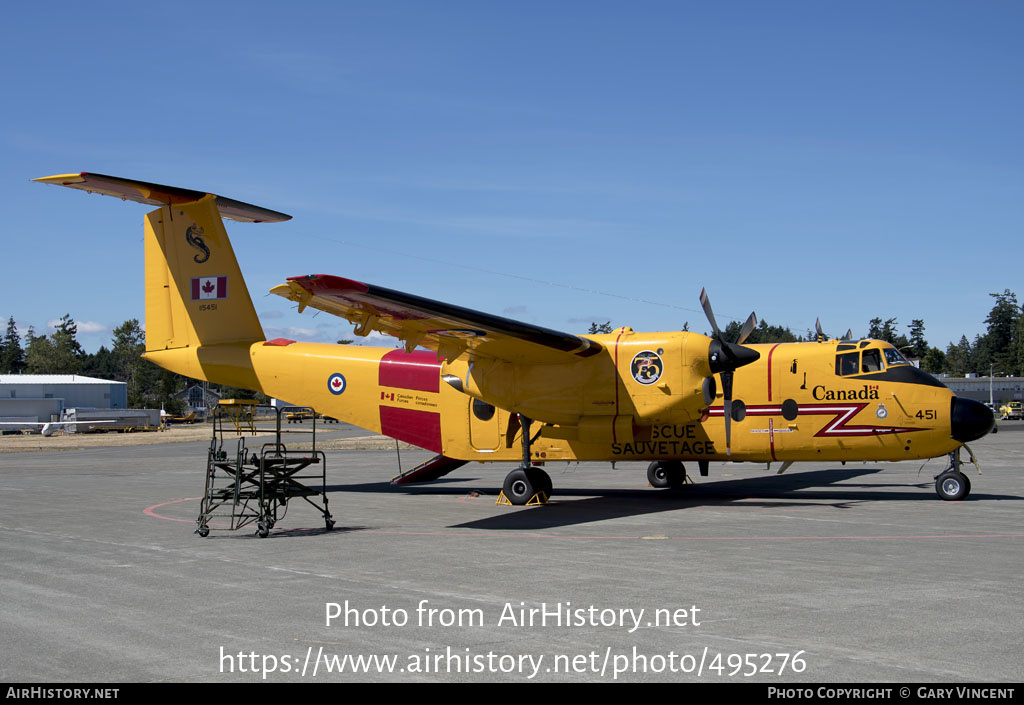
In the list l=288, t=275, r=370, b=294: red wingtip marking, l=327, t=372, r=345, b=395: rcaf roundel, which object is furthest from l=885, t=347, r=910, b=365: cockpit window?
l=327, t=372, r=345, b=395: rcaf roundel

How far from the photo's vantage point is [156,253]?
22109 mm

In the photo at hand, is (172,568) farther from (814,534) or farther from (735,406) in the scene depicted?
(735,406)

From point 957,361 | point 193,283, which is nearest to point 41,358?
point 193,283

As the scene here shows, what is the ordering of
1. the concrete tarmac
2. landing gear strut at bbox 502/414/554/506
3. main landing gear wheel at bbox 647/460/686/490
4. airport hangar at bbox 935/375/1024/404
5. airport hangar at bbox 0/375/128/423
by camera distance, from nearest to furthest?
the concrete tarmac, landing gear strut at bbox 502/414/554/506, main landing gear wheel at bbox 647/460/686/490, airport hangar at bbox 0/375/128/423, airport hangar at bbox 935/375/1024/404

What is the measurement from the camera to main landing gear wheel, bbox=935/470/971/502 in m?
18.6

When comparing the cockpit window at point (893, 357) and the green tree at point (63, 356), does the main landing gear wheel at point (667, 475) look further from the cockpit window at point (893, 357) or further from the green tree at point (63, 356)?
the green tree at point (63, 356)

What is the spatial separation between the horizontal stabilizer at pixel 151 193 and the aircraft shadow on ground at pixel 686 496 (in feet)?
25.5

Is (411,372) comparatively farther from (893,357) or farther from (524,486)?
(893,357)

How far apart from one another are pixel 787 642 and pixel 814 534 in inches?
288

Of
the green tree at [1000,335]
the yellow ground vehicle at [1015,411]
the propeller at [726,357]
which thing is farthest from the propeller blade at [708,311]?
the green tree at [1000,335]

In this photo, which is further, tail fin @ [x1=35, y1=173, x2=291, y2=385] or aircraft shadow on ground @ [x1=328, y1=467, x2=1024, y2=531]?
Answer: tail fin @ [x1=35, y1=173, x2=291, y2=385]

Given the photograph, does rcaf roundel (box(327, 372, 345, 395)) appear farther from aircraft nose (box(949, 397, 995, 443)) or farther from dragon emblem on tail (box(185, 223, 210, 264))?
aircraft nose (box(949, 397, 995, 443))

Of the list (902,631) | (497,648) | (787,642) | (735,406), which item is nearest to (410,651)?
(497,648)

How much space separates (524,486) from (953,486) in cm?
934
